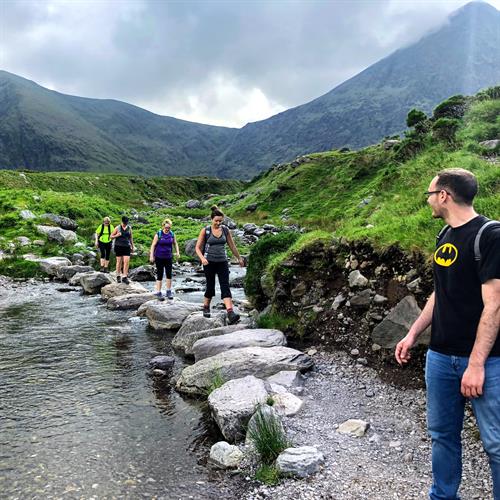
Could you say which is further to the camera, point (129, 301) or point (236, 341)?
point (129, 301)

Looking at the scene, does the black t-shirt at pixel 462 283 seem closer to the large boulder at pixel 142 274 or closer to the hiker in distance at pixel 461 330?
the hiker in distance at pixel 461 330

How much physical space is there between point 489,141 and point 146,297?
15.5 metres

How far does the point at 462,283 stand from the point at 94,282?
20.1 m

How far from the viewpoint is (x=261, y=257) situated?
15.6m

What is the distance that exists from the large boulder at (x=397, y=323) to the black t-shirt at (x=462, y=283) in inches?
185

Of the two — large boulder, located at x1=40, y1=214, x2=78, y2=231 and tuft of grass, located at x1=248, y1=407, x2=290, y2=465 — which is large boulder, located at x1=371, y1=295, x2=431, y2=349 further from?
large boulder, located at x1=40, y1=214, x2=78, y2=231

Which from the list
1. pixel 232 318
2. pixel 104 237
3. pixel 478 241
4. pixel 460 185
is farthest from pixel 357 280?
pixel 104 237

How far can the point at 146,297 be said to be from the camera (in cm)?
1908

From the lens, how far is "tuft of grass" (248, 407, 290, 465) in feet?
22.1

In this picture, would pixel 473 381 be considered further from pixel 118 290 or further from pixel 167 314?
pixel 118 290

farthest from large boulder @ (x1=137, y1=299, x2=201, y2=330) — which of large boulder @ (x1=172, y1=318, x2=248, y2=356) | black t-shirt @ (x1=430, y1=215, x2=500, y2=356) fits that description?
black t-shirt @ (x1=430, y1=215, x2=500, y2=356)

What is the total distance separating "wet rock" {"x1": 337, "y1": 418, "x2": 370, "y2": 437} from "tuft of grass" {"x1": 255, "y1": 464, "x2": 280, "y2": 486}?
5.20 feet

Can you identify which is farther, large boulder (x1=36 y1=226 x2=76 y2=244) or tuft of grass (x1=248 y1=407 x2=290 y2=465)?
large boulder (x1=36 y1=226 x2=76 y2=244)

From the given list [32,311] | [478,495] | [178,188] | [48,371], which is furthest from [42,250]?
[178,188]
